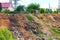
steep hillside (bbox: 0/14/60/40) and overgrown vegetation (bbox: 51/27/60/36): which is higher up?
steep hillside (bbox: 0/14/60/40)

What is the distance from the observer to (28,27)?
107 ft

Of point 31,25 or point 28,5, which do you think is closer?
point 31,25

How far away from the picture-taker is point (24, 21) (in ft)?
111

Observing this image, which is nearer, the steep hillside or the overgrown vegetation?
the steep hillside

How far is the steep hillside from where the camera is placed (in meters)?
29.5

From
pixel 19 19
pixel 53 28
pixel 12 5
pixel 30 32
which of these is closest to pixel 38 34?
pixel 30 32

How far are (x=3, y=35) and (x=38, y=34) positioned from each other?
846 centimetres

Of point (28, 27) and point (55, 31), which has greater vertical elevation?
point (28, 27)

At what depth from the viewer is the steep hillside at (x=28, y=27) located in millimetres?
29508

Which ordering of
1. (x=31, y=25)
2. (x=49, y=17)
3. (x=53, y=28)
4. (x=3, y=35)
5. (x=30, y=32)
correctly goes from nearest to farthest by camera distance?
(x=3, y=35)
(x=30, y=32)
(x=31, y=25)
(x=53, y=28)
(x=49, y=17)

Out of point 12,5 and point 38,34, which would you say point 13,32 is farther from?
point 12,5

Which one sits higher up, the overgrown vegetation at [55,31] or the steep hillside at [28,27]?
the steep hillside at [28,27]

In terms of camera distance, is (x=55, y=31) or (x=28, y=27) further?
(x=55, y=31)

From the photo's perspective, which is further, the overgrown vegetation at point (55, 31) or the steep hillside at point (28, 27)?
the overgrown vegetation at point (55, 31)
